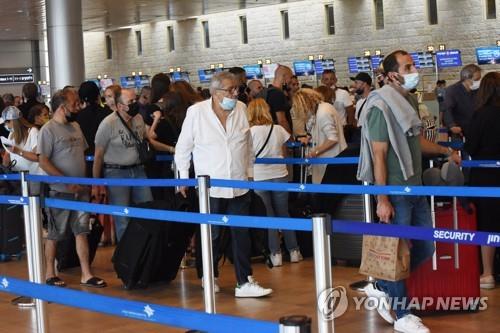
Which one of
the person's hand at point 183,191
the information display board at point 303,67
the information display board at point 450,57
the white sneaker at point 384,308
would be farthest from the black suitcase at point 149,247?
the information display board at point 303,67

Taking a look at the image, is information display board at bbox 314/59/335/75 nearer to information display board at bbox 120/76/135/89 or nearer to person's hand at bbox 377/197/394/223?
information display board at bbox 120/76/135/89

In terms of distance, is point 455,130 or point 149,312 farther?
point 455,130

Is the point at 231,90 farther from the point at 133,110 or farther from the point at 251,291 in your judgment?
the point at 133,110

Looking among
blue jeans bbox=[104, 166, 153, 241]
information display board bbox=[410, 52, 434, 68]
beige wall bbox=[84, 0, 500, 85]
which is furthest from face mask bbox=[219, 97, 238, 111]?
information display board bbox=[410, 52, 434, 68]

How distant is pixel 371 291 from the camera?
6.74m

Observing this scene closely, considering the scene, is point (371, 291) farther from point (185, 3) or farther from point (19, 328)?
point (185, 3)

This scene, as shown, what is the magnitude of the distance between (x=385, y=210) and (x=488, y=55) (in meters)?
19.4

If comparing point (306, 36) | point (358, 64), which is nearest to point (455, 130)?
point (358, 64)

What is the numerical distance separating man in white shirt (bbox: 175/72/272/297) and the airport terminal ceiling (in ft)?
64.0

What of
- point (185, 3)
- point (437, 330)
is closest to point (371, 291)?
point (437, 330)

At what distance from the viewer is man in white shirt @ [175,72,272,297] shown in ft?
23.6

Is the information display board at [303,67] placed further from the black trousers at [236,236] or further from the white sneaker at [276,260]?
the black trousers at [236,236]

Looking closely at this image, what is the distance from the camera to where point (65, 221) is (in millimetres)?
8250

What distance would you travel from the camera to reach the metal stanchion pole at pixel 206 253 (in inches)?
240
